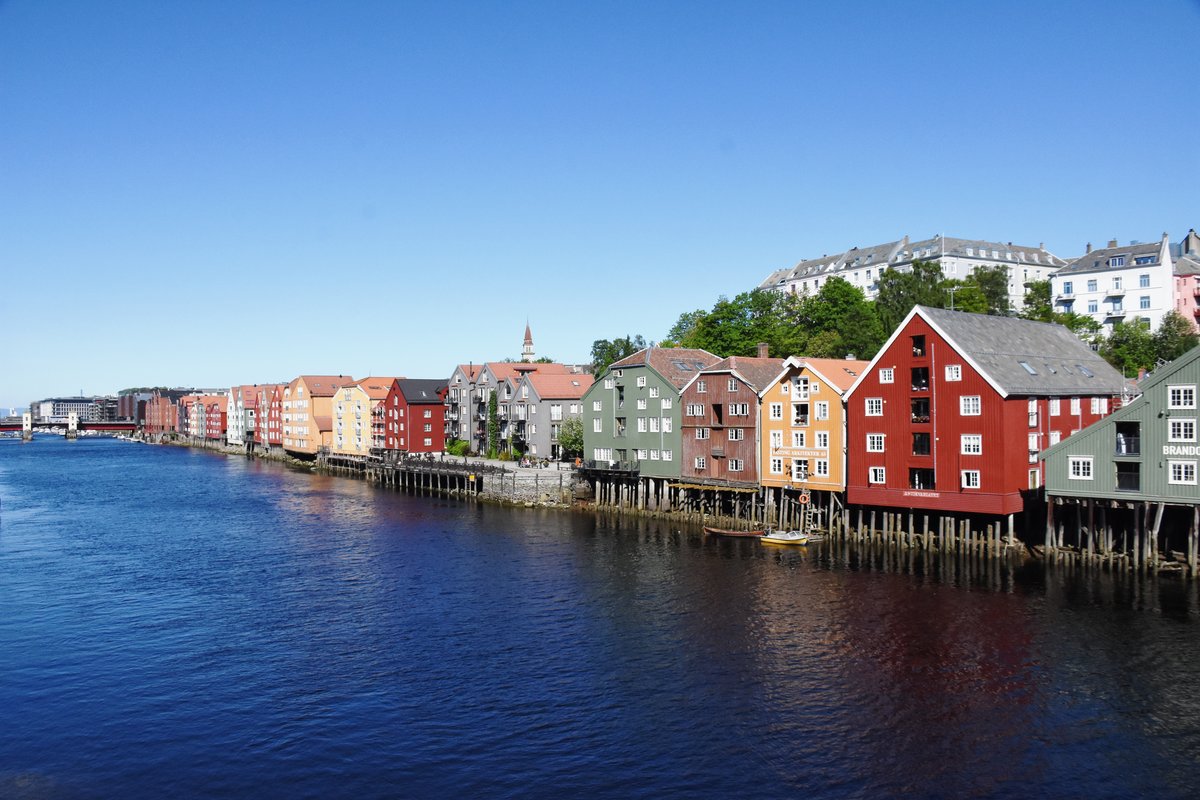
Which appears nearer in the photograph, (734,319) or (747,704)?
(747,704)

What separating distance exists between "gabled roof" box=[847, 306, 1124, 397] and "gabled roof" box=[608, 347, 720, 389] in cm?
2006

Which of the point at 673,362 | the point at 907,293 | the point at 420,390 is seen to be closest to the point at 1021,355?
the point at 673,362

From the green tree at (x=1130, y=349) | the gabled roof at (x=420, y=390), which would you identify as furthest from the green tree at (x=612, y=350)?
the green tree at (x=1130, y=349)

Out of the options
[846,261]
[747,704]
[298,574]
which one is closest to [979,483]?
[747,704]

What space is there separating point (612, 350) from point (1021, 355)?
109450mm

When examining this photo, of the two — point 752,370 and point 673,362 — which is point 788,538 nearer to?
point 752,370

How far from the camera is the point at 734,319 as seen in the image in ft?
350

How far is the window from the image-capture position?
1938 inches

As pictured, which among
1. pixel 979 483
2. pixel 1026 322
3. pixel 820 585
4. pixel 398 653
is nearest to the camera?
pixel 398 653

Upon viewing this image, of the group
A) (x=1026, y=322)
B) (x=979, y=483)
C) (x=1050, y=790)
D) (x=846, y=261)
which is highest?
(x=846, y=261)

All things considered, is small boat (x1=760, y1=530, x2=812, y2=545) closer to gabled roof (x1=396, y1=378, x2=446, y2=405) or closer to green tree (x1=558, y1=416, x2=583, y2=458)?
green tree (x1=558, y1=416, x2=583, y2=458)

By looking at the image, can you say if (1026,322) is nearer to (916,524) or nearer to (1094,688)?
(916,524)

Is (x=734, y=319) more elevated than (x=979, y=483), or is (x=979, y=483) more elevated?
(x=734, y=319)

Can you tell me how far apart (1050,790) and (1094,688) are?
8938mm
